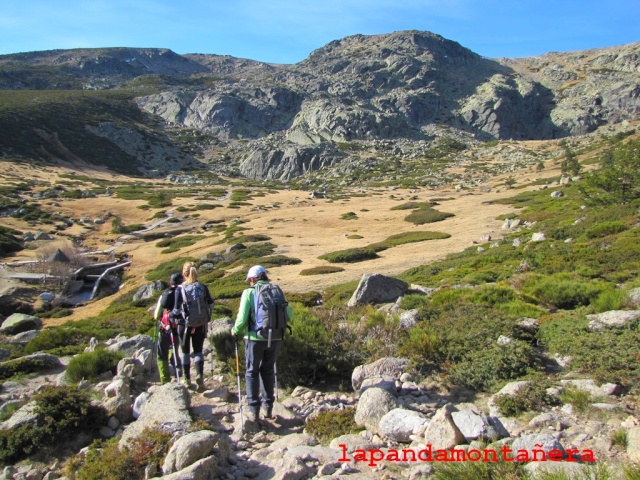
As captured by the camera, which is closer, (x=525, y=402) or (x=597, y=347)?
(x=525, y=402)

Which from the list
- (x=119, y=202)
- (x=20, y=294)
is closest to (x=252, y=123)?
(x=119, y=202)

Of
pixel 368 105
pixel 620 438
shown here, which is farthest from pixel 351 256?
pixel 368 105

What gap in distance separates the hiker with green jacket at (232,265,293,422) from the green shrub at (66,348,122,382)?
4194 millimetres

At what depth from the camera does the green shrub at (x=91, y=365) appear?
8.59m

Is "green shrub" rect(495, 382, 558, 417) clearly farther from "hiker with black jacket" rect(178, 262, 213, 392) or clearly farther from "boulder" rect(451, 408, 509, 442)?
"hiker with black jacket" rect(178, 262, 213, 392)

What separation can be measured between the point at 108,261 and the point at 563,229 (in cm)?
3415

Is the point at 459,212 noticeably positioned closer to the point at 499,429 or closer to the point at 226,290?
the point at 226,290

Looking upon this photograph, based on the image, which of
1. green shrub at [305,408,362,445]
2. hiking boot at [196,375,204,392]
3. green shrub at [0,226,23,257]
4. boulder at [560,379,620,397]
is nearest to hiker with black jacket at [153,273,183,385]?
hiking boot at [196,375,204,392]

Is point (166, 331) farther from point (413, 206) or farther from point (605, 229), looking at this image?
point (413, 206)

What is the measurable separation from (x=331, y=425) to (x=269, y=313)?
1.74 metres

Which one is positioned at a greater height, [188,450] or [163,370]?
[188,450]

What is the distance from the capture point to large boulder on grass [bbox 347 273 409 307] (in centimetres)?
1327

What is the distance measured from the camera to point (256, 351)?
6316mm

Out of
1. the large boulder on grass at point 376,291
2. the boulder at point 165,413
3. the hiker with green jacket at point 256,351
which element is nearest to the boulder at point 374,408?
the hiker with green jacket at point 256,351
